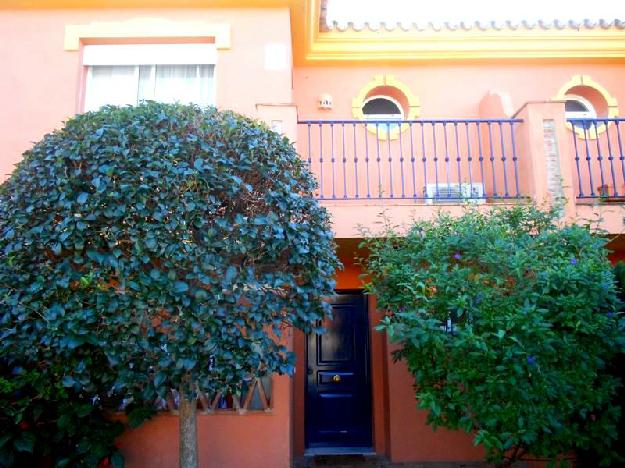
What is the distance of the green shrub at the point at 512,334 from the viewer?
163 inches

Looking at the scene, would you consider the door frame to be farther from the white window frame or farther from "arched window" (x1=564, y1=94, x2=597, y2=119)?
"arched window" (x1=564, y1=94, x2=597, y2=119)

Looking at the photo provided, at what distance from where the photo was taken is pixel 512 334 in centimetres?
419

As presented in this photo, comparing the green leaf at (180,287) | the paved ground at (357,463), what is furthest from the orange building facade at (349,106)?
the green leaf at (180,287)

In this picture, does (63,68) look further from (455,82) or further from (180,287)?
(455,82)

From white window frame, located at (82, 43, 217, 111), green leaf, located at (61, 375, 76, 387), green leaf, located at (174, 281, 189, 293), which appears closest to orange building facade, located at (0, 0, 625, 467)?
white window frame, located at (82, 43, 217, 111)

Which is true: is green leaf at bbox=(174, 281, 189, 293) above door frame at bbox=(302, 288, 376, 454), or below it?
above

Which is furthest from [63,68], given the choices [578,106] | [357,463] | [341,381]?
[578,106]

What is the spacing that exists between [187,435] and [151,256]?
1.70 m

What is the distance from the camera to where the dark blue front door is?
24.4 ft

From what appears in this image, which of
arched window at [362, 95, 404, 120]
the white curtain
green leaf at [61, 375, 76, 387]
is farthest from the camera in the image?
arched window at [362, 95, 404, 120]

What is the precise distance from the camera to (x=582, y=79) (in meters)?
8.32

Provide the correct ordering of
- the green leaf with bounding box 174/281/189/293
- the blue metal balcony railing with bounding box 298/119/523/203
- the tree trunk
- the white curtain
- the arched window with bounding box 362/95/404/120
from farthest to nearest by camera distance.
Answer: the arched window with bounding box 362/95/404/120
the blue metal balcony railing with bounding box 298/119/523/203
the white curtain
the tree trunk
the green leaf with bounding box 174/281/189/293

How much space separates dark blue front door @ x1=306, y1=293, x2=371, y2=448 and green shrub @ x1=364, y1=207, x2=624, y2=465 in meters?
2.88

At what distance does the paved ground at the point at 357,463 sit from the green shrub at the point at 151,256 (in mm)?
3264
